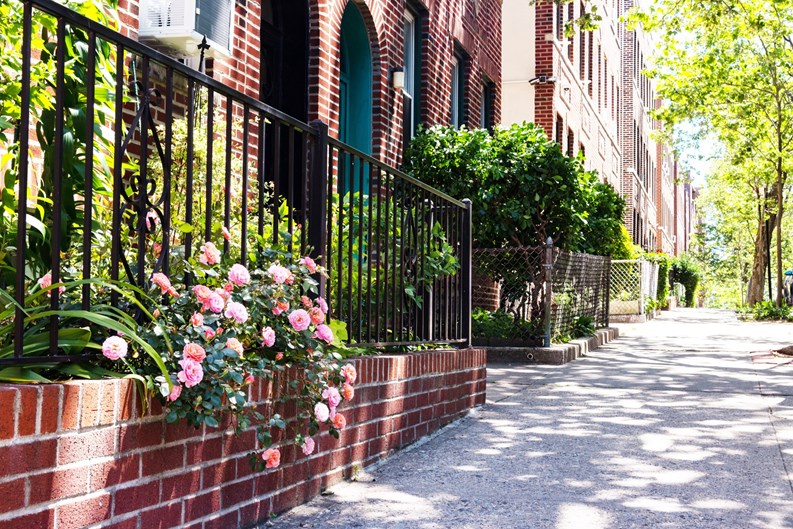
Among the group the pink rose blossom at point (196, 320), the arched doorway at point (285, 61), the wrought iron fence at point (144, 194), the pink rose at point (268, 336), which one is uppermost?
the arched doorway at point (285, 61)

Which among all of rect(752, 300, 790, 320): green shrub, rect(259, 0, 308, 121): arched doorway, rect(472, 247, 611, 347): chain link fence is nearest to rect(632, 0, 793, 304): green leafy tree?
rect(752, 300, 790, 320): green shrub

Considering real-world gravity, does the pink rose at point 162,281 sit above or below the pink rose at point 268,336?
above

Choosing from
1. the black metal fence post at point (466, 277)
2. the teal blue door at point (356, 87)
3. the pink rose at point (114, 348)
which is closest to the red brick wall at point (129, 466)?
the pink rose at point (114, 348)

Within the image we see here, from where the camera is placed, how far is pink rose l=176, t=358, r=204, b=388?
9.98 ft

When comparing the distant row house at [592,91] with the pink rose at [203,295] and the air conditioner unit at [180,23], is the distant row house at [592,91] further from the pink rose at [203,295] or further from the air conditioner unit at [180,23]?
the pink rose at [203,295]

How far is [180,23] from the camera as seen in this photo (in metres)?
5.98

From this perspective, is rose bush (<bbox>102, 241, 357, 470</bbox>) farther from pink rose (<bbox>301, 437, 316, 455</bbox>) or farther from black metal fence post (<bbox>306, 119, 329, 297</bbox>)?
black metal fence post (<bbox>306, 119, 329, 297</bbox>)

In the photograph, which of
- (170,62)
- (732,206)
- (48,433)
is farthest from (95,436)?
(732,206)

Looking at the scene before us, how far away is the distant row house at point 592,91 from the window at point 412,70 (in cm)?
213

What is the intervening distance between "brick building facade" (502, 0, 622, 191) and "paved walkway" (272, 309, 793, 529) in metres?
9.75

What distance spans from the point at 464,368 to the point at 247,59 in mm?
2784

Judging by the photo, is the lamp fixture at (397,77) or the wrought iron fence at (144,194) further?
the lamp fixture at (397,77)

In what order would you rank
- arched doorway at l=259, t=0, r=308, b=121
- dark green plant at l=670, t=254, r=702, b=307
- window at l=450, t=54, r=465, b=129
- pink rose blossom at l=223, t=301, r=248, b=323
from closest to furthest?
pink rose blossom at l=223, t=301, r=248, b=323 < arched doorway at l=259, t=0, r=308, b=121 < window at l=450, t=54, r=465, b=129 < dark green plant at l=670, t=254, r=702, b=307

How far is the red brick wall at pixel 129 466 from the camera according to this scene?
2.54m
